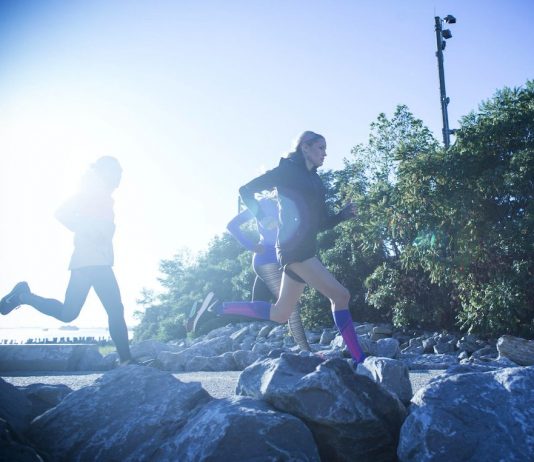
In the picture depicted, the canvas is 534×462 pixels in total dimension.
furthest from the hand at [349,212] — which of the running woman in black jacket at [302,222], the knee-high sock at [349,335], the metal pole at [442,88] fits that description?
the metal pole at [442,88]

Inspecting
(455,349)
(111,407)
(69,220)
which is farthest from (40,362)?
(455,349)

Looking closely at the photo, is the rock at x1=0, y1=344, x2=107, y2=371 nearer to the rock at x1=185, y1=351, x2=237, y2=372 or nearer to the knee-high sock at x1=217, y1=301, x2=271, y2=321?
the rock at x1=185, y1=351, x2=237, y2=372

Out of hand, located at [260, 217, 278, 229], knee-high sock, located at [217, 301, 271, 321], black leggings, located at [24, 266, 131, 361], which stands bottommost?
knee-high sock, located at [217, 301, 271, 321]

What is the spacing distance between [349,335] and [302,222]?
1059mm

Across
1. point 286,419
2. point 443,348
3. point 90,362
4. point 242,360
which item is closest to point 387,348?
point 242,360

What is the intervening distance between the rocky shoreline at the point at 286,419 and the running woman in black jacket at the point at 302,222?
1063mm

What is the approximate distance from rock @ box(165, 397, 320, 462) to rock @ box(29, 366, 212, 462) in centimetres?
20

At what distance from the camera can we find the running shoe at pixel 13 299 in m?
4.34

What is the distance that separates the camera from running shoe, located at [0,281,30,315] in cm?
434

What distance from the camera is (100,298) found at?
4301 mm

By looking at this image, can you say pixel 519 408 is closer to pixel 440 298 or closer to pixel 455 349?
A: pixel 455 349

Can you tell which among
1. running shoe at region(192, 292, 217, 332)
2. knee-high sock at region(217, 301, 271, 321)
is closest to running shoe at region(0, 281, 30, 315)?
running shoe at region(192, 292, 217, 332)

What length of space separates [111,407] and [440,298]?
10.9 metres

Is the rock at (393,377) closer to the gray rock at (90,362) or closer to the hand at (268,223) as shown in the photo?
the hand at (268,223)
